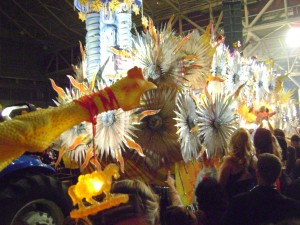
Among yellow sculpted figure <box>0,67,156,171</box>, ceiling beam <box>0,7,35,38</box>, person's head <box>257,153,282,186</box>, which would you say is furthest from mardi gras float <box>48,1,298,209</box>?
ceiling beam <box>0,7,35,38</box>

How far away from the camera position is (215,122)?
389 centimetres

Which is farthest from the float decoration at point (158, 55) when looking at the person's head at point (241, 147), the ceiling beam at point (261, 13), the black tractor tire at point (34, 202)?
the ceiling beam at point (261, 13)

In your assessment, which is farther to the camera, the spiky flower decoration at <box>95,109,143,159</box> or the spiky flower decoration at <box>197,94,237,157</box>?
the spiky flower decoration at <box>197,94,237,157</box>

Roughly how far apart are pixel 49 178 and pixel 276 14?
10.3 meters

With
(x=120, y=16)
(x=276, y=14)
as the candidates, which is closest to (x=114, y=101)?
(x=120, y=16)

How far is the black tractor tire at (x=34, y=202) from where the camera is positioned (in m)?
3.20

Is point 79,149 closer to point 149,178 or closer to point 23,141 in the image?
point 149,178

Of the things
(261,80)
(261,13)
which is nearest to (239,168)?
(261,80)

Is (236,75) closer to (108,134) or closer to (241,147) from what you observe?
(241,147)

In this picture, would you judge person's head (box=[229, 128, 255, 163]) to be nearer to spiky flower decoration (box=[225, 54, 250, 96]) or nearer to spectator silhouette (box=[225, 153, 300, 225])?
spectator silhouette (box=[225, 153, 300, 225])

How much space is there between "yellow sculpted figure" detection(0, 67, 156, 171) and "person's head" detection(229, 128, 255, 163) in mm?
1933

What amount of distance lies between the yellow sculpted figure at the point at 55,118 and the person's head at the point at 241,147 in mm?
1933

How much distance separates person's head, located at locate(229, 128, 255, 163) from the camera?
9.93 feet

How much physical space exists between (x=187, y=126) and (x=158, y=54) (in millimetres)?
857
